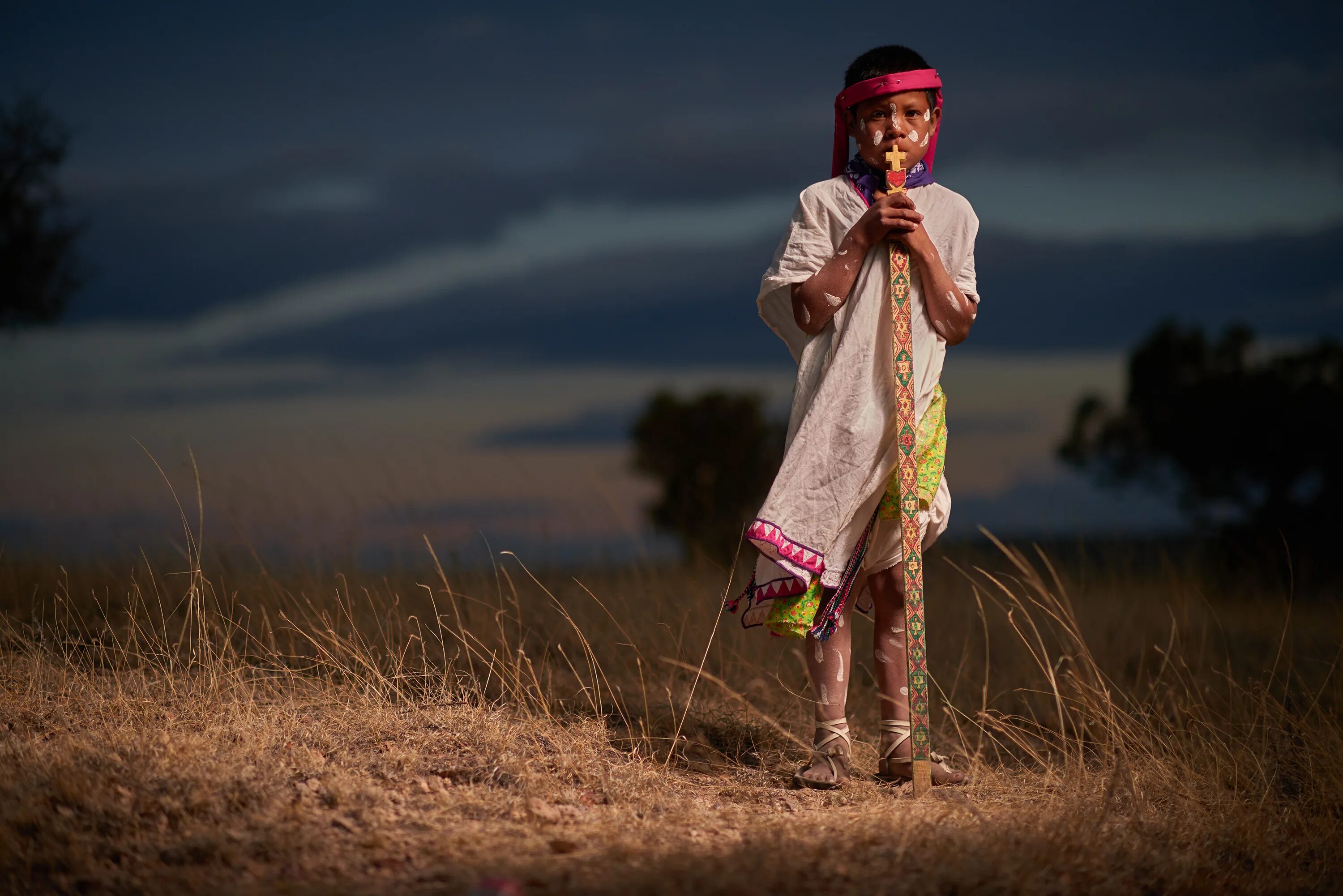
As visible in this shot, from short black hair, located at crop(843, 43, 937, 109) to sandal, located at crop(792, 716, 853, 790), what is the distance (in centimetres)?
206

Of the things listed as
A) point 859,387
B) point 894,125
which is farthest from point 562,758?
point 894,125

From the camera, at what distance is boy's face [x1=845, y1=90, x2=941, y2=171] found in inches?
140

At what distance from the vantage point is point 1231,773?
13.4ft

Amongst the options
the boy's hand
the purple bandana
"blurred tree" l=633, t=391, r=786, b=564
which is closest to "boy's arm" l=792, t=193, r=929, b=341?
the boy's hand

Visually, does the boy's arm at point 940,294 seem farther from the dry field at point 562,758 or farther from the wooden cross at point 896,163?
the dry field at point 562,758

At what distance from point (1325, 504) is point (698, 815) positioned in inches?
424

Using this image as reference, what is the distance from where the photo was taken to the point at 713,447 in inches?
501

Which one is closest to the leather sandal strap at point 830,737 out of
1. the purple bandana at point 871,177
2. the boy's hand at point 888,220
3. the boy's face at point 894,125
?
the boy's hand at point 888,220

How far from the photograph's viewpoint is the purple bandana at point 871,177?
3.67 meters

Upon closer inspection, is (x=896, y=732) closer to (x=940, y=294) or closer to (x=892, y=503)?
(x=892, y=503)

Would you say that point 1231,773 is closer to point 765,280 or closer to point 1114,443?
point 765,280

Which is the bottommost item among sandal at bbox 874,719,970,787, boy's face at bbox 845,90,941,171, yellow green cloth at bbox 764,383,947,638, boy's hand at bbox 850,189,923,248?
sandal at bbox 874,719,970,787

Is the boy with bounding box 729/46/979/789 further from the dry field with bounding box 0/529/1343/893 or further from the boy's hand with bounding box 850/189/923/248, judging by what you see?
the dry field with bounding box 0/529/1343/893

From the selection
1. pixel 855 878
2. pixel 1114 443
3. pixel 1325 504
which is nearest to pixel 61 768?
pixel 855 878
